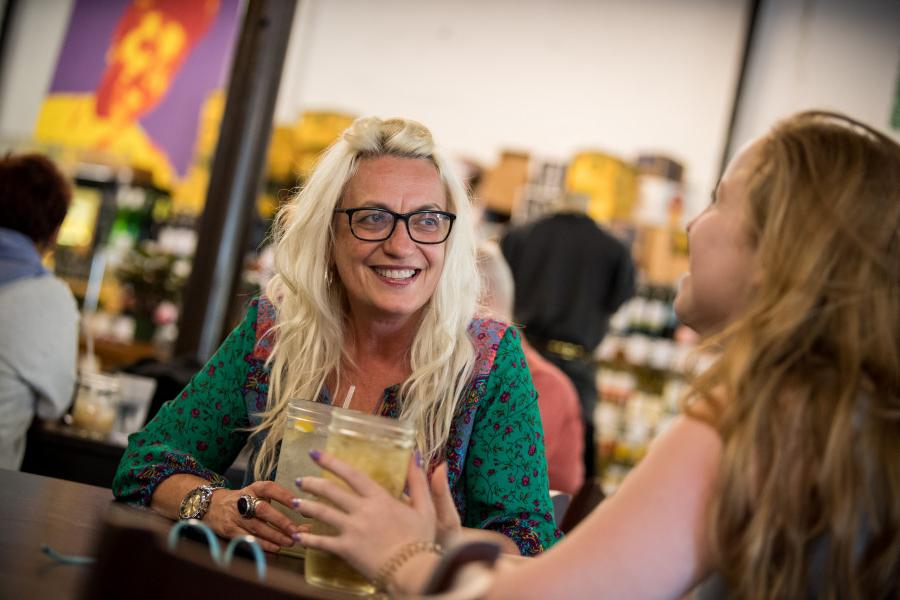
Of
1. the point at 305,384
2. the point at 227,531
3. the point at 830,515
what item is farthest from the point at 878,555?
the point at 305,384

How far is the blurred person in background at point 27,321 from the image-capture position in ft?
9.16

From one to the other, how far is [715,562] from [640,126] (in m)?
7.03

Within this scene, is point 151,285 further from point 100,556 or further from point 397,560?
point 100,556

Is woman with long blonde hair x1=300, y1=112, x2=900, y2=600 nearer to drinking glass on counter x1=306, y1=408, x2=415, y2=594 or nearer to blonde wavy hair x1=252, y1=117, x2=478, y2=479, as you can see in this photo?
drinking glass on counter x1=306, y1=408, x2=415, y2=594

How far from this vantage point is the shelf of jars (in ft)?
22.4

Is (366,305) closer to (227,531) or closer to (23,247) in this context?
(227,531)

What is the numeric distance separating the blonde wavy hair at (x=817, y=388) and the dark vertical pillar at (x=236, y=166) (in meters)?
4.18

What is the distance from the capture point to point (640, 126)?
7715mm

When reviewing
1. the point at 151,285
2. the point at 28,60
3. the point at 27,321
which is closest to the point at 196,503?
Answer: the point at 27,321

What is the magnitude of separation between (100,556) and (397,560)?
365mm

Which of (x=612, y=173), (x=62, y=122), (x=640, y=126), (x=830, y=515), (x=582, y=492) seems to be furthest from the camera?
(x=62, y=122)

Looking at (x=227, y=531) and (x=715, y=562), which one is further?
(x=227, y=531)

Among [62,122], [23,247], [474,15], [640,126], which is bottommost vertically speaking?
[23,247]

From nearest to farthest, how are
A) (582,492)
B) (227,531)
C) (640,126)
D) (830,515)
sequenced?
(830,515)
(227,531)
(582,492)
(640,126)
